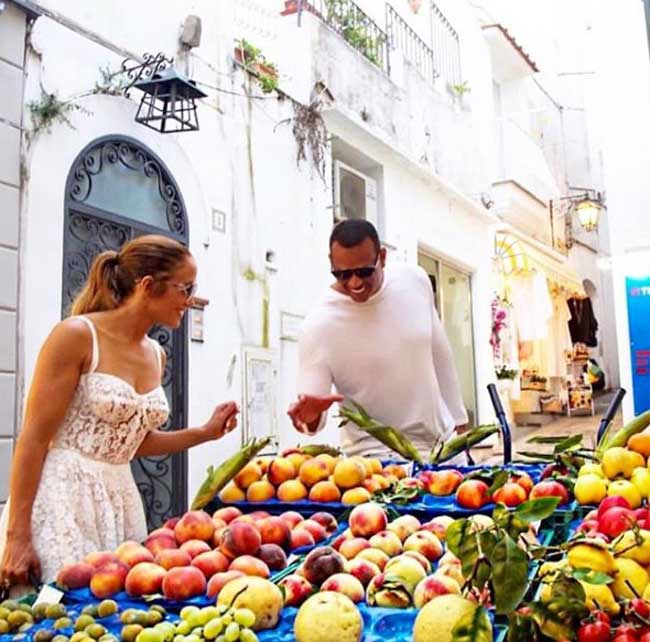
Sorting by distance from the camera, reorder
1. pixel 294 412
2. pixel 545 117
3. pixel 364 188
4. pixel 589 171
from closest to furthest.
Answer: pixel 294 412 → pixel 364 188 → pixel 545 117 → pixel 589 171

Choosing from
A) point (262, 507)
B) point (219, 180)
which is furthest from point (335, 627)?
point (219, 180)

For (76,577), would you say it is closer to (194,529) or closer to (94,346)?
(194,529)

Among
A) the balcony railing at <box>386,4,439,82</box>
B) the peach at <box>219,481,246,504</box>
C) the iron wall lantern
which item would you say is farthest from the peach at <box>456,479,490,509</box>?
the balcony railing at <box>386,4,439,82</box>

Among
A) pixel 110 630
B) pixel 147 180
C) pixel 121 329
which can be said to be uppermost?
pixel 147 180

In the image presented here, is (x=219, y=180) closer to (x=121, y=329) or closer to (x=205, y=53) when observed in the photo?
(x=205, y=53)

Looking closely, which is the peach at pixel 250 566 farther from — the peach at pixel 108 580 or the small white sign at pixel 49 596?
the small white sign at pixel 49 596

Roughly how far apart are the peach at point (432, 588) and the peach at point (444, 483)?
0.94 meters

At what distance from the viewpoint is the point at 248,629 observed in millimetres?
1486

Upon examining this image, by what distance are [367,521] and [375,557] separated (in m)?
0.26

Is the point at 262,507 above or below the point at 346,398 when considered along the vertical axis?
below

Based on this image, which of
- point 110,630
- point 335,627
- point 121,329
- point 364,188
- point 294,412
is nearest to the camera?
point 335,627

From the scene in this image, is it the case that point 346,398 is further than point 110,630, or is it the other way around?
point 346,398

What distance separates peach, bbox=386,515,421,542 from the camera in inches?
86.1

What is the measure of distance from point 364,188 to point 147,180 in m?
4.14
